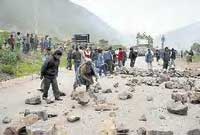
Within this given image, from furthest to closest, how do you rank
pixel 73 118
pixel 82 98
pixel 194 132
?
pixel 82 98, pixel 73 118, pixel 194 132

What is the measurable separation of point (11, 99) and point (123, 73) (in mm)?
14521

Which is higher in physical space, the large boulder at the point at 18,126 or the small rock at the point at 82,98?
the small rock at the point at 82,98

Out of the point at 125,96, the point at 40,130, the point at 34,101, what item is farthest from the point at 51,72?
the point at 40,130

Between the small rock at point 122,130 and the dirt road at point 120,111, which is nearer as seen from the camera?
the small rock at point 122,130

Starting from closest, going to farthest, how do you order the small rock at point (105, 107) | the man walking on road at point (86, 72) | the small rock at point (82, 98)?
the small rock at point (105, 107) → the small rock at point (82, 98) → the man walking on road at point (86, 72)

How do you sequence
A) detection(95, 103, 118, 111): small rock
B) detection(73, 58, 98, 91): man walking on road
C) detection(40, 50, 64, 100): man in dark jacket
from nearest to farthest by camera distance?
detection(95, 103, 118, 111): small rock
detection(40, 50, 64, 100): man in dark jacket
detection(73, 58, 98, 91): man walking on road

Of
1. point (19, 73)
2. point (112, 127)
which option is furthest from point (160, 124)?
point (19, 73)

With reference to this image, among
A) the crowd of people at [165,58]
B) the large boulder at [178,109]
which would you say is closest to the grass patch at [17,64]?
the crowd of people at [165,58]

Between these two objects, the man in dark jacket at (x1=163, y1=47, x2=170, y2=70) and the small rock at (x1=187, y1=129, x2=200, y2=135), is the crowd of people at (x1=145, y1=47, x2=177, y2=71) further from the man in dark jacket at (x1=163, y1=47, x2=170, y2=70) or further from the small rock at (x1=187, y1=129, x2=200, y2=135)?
the small rock at (x1=187, y1=129, x2=200, y2=135)

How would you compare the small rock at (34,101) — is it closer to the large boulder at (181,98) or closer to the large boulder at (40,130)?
the large boulder at (181,98)

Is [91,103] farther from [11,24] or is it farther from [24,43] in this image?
[11,24]

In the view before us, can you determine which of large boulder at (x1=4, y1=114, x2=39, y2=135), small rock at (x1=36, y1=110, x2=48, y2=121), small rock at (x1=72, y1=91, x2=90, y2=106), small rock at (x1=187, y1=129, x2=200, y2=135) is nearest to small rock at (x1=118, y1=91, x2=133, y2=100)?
small rock at (x1=72, y1=91, x2=90, y2=106)

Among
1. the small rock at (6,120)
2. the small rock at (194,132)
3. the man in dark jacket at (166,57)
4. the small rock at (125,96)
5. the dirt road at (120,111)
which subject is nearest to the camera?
the small rock at (194,132)

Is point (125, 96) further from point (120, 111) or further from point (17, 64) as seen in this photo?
point (17, 64)
